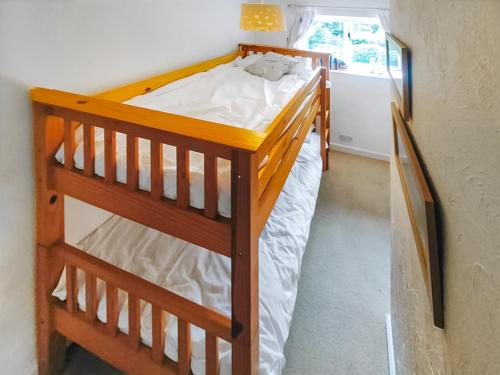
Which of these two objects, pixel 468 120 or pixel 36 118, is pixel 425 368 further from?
pixel 36 118

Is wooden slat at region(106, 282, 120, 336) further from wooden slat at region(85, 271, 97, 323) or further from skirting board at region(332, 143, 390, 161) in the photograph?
skirting board at region(332, 143, 390, 161)

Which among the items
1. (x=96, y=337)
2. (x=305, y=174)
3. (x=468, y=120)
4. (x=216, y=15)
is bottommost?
(x=96, y=337)

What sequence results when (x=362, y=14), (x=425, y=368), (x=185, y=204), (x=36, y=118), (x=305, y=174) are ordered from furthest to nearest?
1. (x=362, y=14)
2. (x=305, y=174)
3. (x=36, y=118)
4. (x=185, y=204)
5. (x=425, y=368)

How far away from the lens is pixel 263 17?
96.3 inches

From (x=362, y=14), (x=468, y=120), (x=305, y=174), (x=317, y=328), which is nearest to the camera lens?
(x=468, y=120)

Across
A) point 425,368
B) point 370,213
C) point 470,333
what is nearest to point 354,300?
point 370,213

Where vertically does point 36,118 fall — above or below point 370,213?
above

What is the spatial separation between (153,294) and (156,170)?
447 millimetres

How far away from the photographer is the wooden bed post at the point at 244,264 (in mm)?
1022

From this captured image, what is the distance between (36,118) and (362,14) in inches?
134

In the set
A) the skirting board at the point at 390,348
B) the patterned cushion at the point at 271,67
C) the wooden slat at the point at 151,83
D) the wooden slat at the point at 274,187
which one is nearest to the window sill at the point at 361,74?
the patterned cushion at the point at 271,67

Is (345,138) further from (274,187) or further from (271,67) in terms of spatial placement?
(274,187)

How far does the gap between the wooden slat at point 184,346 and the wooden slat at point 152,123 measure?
0.63 meters

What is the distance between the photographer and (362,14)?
3.64m
